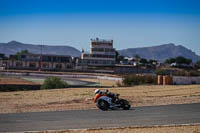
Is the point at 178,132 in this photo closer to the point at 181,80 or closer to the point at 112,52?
the point at 181,80

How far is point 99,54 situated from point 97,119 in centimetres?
11876

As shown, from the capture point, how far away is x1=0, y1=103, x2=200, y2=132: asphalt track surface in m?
15.3

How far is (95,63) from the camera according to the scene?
13412 centimetres

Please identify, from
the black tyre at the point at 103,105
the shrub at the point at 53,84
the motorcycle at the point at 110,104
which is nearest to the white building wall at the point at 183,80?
the shrub at the point at 53,84

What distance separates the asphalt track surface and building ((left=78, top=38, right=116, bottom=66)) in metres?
114

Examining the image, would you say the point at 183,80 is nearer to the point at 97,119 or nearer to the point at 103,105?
the point at 103,105

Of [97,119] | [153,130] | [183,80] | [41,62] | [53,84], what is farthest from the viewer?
[41,62]

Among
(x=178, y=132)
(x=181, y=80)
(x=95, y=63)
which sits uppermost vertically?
(x=95, y=63)

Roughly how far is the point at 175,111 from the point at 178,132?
6437mm

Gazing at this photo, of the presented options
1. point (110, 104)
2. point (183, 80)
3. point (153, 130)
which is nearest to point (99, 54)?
point (183, 80)

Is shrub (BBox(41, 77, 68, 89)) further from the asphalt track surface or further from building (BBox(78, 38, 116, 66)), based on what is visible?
building (BBox(78, 38, 116, 66))

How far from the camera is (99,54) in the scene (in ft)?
445

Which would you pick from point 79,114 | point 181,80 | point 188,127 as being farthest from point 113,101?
point 181,80

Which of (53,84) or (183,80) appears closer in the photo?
(53,84)
